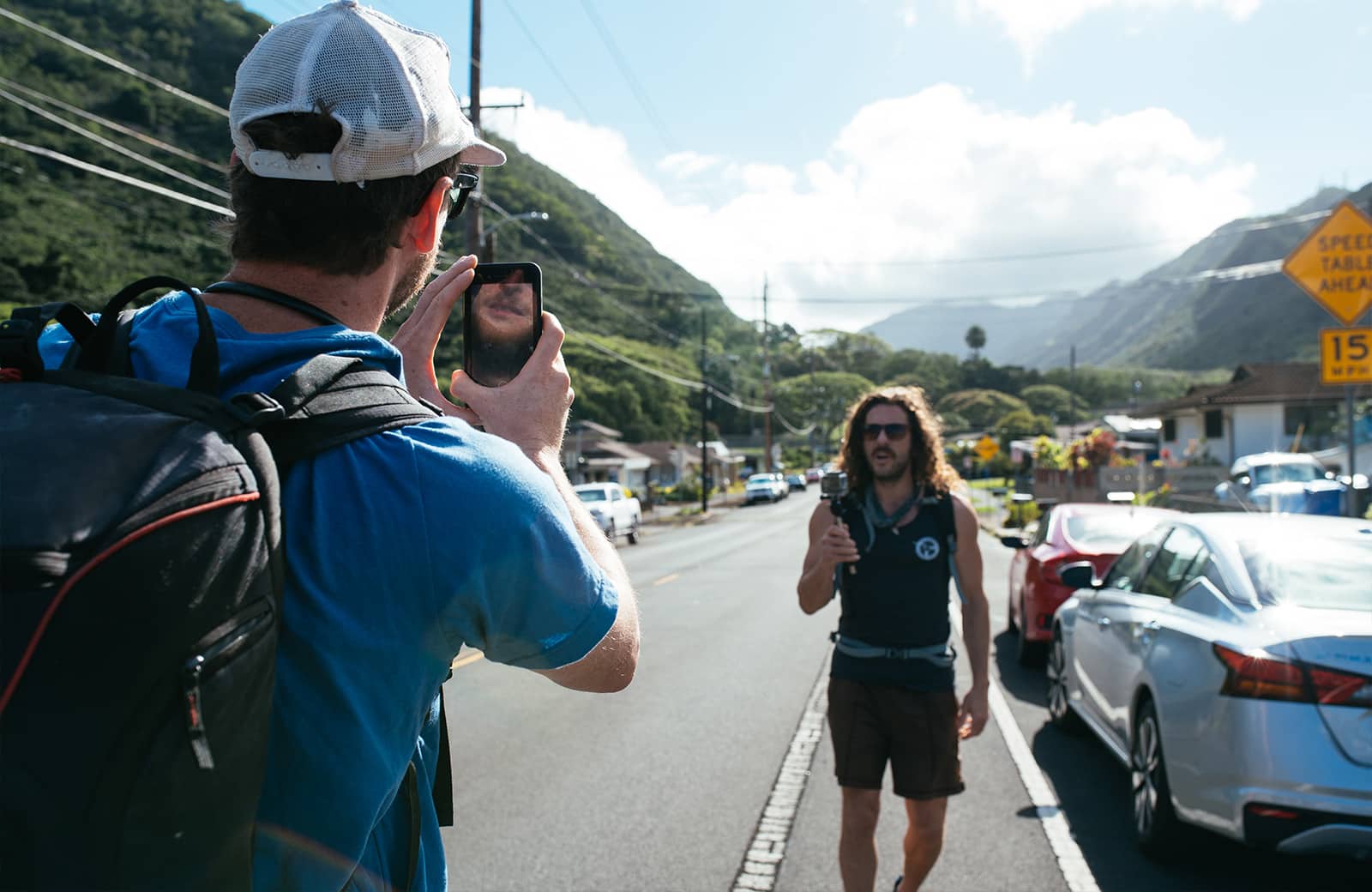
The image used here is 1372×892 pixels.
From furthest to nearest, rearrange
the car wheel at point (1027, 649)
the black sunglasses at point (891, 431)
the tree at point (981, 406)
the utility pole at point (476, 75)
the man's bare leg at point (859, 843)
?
the tree at point (981, 406) → the utility pole at point (476, 75) → the car wheel at point (1027, 649) → the black sunglasses at point (891, 431) → the man's bare leg at point (859, 843)

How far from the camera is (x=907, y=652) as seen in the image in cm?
404

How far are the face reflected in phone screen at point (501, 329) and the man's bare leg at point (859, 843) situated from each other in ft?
9.37

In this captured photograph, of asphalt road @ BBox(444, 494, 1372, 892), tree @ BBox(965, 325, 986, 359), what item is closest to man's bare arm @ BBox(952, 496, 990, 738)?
asphalt road @ BBox(444, 494, 1372, 892)

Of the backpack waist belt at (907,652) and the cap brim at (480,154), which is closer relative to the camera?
the cap brim at (480,154)

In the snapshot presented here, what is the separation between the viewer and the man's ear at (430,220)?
55.6 inches

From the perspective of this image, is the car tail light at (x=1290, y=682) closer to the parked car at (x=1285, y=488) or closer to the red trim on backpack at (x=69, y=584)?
the red trim on backpack at (x=69, y=584)

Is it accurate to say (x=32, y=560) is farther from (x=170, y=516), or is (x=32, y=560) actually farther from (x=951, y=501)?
(x=951, y=501)

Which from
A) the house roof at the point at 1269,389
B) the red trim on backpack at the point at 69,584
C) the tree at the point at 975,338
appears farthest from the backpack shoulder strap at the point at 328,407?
the tree at the point at 975,338

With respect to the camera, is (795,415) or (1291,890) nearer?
(1291,890)

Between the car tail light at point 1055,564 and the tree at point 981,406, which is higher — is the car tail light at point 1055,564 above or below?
below

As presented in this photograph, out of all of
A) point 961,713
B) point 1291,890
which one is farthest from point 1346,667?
point 961,713

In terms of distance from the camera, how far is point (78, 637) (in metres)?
0.93

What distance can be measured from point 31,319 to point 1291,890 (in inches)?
199

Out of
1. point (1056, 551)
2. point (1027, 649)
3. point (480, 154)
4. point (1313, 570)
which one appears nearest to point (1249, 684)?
point (1313, 570)
